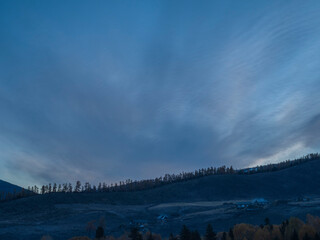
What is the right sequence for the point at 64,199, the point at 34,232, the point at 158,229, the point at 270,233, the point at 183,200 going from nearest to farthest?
the point at 270,233
the point at 34,232
the point at 158,229
the point at 64,199
the point at 183,200

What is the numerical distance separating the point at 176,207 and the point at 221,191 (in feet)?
155

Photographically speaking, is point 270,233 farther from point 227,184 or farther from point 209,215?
point 227,184

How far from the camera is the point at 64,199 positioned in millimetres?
117000

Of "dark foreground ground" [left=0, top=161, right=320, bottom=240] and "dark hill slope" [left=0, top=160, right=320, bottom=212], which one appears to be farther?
"dark hill slope" [left=0, top=160, right=320, bottom=212]

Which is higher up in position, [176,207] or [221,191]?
[221,191]

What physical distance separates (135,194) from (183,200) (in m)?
22.2

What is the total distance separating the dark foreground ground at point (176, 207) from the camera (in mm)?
65938

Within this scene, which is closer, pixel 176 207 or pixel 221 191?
pixel 176 207

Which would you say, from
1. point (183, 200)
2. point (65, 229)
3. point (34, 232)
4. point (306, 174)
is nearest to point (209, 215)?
point (65, 229)

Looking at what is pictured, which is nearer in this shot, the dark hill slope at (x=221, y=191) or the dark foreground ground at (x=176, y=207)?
the dark foreground ground at (x=176, y=207)

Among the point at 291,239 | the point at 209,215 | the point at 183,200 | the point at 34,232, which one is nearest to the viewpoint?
the point at 291,239

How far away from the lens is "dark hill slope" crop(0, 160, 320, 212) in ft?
399

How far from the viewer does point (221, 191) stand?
13850cm

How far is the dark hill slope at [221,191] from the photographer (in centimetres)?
12169
